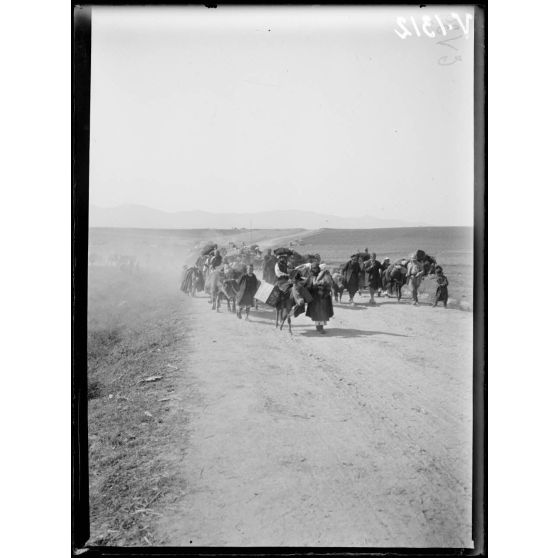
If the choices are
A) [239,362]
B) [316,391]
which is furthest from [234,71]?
[316,391]

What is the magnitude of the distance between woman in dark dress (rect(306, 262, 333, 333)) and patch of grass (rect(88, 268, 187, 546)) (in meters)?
0.92

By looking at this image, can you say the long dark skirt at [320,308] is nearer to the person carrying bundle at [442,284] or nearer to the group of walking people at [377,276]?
the group of walking people at [377,276]

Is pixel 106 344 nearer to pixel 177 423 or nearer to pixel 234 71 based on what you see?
pixel 177 423

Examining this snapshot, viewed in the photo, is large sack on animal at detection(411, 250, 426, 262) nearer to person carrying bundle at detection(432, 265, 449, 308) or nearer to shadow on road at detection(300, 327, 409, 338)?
person carrying bundle at detection(432, 265, 449, 308)

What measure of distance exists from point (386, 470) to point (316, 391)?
0.67m

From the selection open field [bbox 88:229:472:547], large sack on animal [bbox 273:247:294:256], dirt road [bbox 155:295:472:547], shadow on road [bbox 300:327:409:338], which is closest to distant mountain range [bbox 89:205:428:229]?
open field [bbox 88:229:472:547]

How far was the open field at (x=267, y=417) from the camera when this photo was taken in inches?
135

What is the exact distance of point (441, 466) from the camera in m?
3.49

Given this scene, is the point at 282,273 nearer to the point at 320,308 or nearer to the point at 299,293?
the point at 299,293

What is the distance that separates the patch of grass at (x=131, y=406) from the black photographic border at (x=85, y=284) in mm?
61

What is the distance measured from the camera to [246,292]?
3746mm

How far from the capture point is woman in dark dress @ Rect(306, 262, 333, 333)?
146 inches

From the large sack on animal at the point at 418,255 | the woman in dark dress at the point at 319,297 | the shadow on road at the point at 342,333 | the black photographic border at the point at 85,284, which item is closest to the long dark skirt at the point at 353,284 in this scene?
the woman in dark dress at the point at 319,297

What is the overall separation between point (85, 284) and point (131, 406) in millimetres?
876
